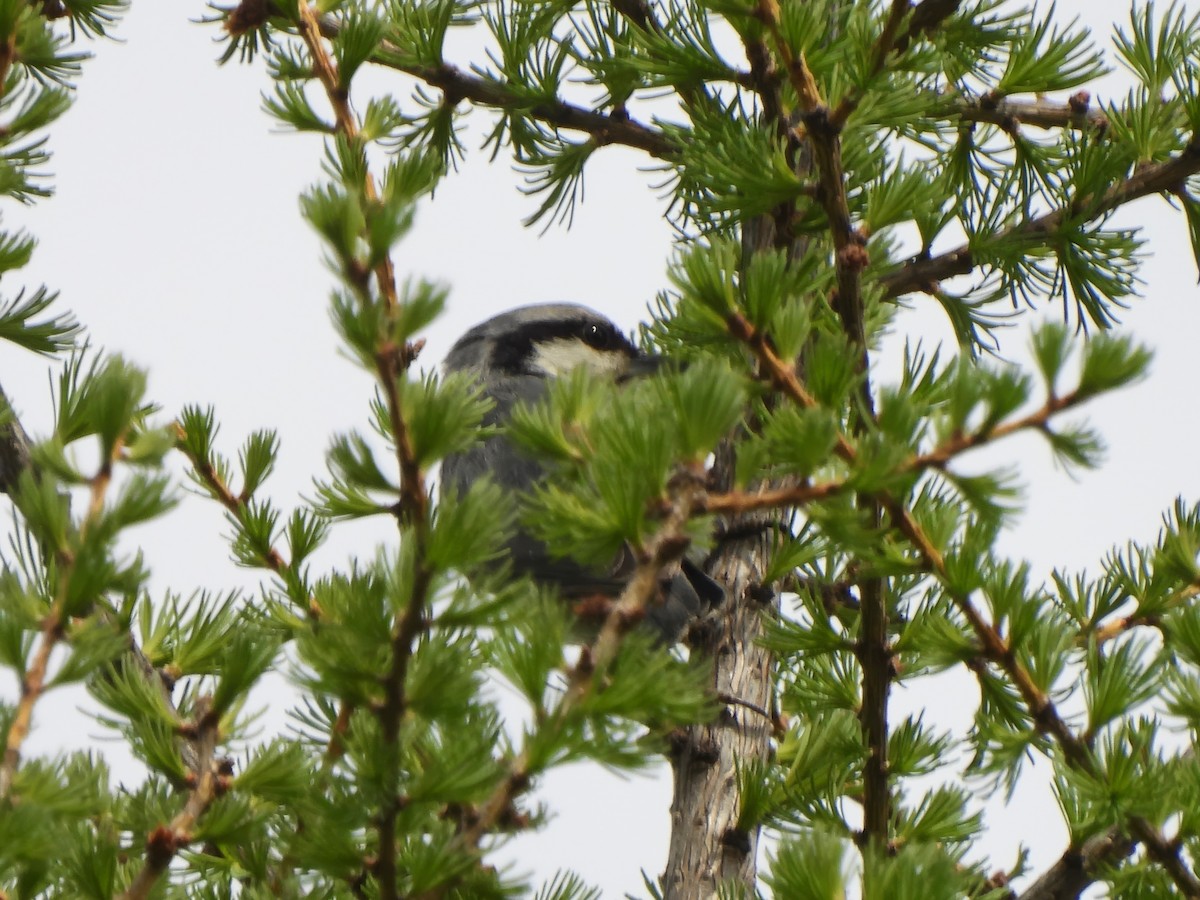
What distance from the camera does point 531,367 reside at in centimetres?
328

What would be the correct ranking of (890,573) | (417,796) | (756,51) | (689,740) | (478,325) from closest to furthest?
(417,796) < (890,573) < (756,51) < (689,740) < (478,325)

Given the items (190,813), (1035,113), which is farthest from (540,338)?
(190,813)

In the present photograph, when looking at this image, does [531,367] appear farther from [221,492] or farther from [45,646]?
[45,646]

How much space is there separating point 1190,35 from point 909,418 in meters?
1.20

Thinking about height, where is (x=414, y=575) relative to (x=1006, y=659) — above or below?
above

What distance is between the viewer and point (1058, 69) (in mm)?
1882

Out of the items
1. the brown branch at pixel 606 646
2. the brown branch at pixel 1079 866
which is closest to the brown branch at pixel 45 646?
the brown branch at pixel 606 646

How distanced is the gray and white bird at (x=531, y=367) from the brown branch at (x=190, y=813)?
49.4 inches

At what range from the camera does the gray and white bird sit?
2.52m

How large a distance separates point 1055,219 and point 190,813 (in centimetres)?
146

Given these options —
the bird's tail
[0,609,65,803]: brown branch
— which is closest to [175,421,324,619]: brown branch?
the bird's tail

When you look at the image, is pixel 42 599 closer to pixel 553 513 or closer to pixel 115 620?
pixel 115 620

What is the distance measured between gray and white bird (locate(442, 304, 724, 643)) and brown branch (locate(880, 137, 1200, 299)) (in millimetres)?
522

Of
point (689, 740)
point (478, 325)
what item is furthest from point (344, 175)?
point (478, 325)
